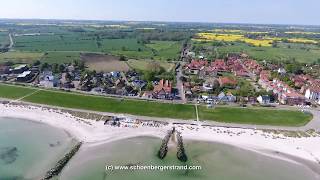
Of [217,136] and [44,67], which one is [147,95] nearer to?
[217,136]

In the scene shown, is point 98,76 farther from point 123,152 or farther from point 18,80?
point 123,152

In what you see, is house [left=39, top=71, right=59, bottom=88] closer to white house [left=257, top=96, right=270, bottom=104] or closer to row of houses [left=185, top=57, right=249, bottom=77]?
row of houses [left=185, top=57, right=249, bottom=77]

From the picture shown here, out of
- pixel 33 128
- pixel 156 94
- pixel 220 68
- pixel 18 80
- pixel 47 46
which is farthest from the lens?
pixel 47 46

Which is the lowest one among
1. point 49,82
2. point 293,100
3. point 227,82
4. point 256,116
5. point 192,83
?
point 256,116

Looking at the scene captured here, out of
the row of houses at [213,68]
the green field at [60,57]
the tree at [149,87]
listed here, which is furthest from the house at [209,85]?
the green field at [60,57]

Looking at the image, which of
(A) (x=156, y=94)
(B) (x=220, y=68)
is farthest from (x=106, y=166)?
(B) (x=220, y=68)

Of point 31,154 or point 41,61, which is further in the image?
point 41,61

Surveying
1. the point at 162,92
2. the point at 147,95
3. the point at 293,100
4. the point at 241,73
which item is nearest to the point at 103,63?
the point at 241,73
